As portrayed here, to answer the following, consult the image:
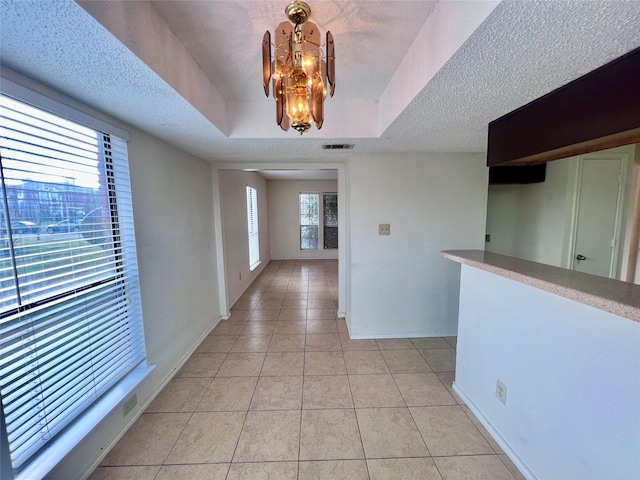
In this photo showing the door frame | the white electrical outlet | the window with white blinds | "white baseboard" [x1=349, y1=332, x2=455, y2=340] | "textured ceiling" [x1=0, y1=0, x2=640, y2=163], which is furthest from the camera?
"white baseboard" [x1=349, y1=332, x2=455, y2=340]

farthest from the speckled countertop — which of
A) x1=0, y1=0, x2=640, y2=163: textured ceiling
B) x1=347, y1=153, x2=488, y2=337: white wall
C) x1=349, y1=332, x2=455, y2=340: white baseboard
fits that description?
x1=349, y1=332, x2=455, y2=340: white baseboard

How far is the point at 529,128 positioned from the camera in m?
1.43

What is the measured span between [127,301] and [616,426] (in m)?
2.62

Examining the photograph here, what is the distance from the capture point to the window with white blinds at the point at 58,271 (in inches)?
41.5

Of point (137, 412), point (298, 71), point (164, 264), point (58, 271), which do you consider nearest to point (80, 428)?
point (137, 412)

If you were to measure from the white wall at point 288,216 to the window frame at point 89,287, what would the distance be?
18.0 ft

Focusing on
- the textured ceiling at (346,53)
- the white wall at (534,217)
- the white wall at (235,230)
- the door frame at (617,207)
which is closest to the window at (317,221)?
the white wall at (235,230)

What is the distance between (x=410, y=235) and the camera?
2.76m

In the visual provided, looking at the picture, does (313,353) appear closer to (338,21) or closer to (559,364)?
(559,364)

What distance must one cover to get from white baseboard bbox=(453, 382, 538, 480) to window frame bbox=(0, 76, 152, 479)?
237 centimetres

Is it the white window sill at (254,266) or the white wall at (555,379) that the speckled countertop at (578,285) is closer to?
the white wall at (555,379)

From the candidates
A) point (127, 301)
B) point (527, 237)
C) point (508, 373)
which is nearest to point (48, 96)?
point (127, 301)

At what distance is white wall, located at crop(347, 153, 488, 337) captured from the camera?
268 centimetres

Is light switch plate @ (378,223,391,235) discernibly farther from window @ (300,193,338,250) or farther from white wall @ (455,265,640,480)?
window @ (300,193,338,250)
